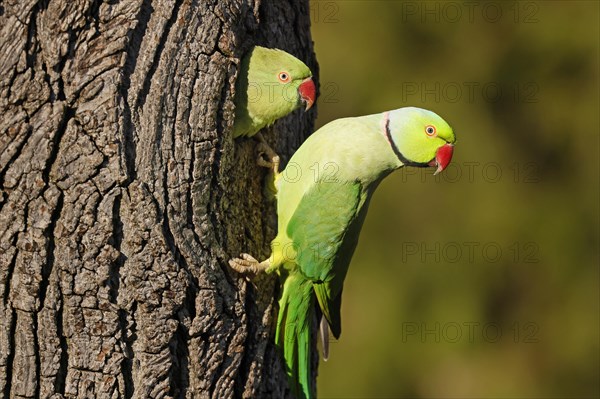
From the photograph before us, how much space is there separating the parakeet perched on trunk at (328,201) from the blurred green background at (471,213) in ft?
9.75

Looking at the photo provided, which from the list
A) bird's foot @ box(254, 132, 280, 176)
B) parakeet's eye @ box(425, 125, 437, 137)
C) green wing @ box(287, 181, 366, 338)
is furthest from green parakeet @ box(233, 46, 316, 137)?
parakeet's eye @ box(425, 125, 437, 137)

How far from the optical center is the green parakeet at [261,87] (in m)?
2.69

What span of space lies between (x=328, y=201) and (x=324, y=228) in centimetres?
11

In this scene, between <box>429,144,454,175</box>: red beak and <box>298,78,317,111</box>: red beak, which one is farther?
<box>429,144,454,175</box>: red beak

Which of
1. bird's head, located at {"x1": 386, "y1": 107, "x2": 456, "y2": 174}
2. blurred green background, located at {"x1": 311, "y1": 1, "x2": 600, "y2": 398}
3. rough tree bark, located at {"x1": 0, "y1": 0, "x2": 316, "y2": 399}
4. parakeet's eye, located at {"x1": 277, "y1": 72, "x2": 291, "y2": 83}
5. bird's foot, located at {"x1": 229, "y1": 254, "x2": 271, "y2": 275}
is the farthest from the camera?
blurred green background, located at {"x1": 311, "y1": 1, "x2": 600, "y2": 398}

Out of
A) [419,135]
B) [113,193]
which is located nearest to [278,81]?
[419,135]

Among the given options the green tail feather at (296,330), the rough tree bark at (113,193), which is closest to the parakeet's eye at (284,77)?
the rough tree bark at (113,193)

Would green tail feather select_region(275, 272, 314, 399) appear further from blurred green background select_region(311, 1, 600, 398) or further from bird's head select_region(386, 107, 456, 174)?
blurred green background select_region(311, 1, 600, 398)

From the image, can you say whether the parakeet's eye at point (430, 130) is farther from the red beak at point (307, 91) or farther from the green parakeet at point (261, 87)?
the green parakeet at point (261, 87)

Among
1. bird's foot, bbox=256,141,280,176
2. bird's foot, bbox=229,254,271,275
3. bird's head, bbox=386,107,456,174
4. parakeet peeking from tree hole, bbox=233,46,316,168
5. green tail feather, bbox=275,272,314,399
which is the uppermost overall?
parakeet peeking from tree hole, bbox=233,46,316,168

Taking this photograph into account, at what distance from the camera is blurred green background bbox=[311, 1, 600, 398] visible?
19.7ft

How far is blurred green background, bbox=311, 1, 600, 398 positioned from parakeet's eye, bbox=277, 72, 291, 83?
10.5 ft

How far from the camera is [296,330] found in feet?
9.78

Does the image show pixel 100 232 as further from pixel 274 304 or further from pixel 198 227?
pixel 274 304
